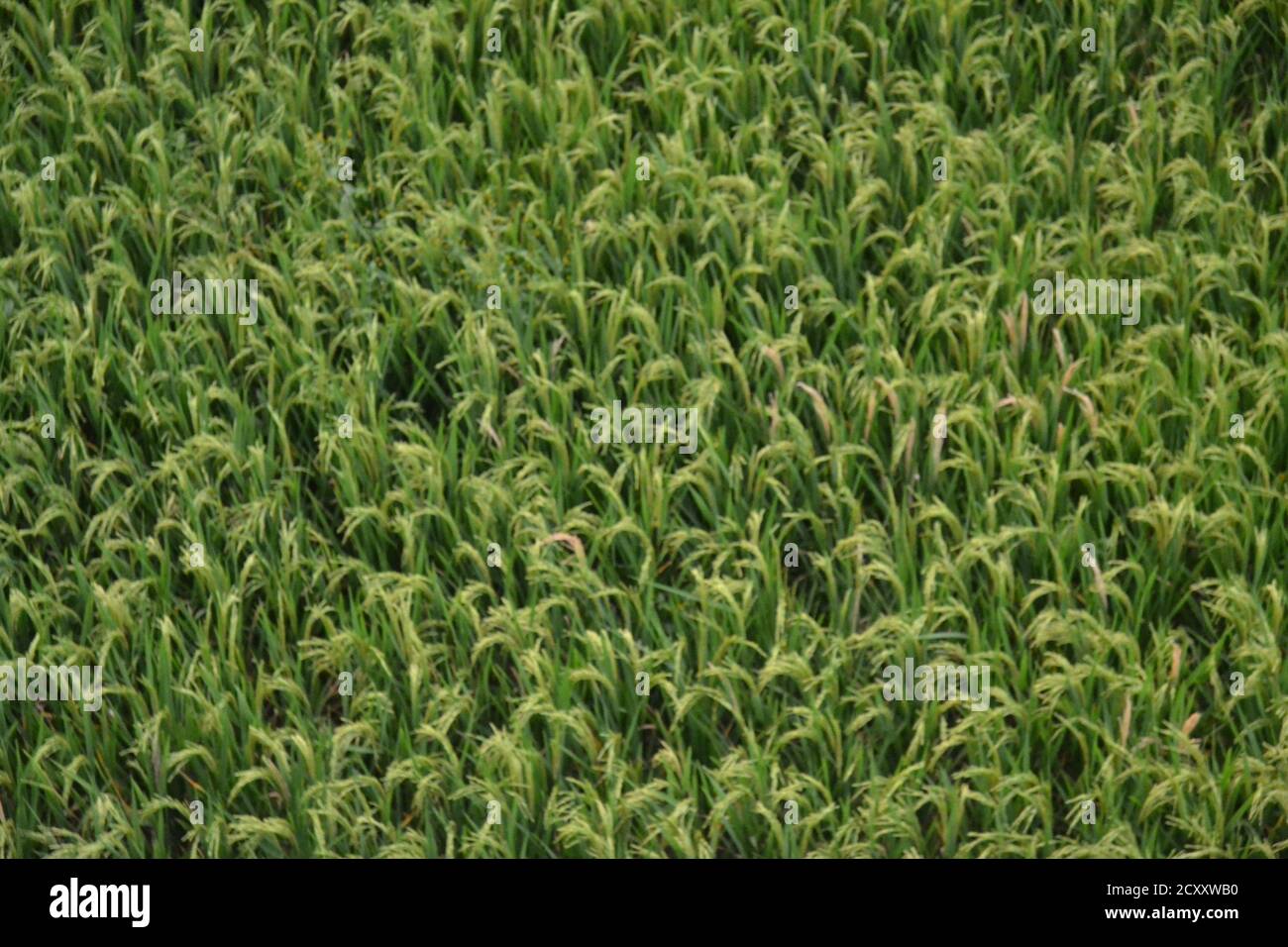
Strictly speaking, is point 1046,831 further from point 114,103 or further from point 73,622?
point 114,103

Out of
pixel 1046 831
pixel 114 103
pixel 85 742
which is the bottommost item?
pixel 1046 831

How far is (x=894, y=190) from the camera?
267 inches

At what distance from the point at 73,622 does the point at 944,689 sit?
2951mm

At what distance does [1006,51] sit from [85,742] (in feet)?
15.3

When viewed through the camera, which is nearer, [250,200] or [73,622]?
[73,622]

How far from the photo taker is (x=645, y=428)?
5992 mm

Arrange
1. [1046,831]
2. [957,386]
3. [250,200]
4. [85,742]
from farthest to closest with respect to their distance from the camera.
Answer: [250,200]
[957,386]
[85,742]
[1046,831]

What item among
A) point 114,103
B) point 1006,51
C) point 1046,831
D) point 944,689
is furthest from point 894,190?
point 114,103

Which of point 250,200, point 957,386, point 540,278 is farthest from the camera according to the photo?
point 250,200

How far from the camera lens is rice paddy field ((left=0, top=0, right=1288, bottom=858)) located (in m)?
5.32

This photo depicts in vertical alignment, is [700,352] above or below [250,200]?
below

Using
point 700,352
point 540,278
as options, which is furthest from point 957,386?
point 540,278

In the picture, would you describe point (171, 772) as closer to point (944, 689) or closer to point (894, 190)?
point (944, 689)

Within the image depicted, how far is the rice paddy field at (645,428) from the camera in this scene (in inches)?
209
